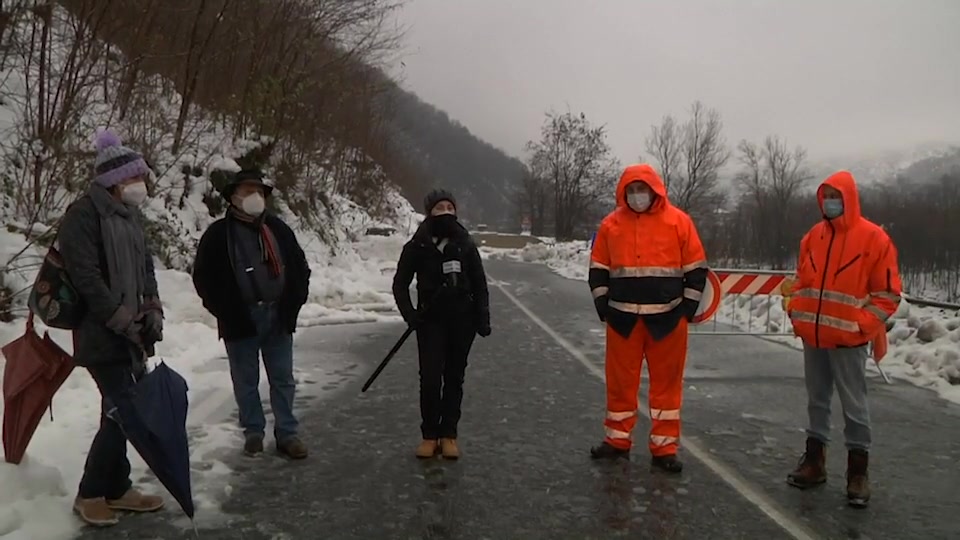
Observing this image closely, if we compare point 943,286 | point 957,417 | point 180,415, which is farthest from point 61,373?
point 943,286

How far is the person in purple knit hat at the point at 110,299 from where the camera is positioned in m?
3.99

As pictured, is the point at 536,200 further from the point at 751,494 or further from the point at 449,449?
the point at 751,494

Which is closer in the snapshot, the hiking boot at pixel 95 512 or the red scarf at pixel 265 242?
the hiking boot at pixel 95 512

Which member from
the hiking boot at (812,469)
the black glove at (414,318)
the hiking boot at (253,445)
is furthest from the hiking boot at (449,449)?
the hiking boot at (812,469)

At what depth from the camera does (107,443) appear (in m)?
4.23

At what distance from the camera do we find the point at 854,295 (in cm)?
498

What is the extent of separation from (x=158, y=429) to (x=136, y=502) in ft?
2.14

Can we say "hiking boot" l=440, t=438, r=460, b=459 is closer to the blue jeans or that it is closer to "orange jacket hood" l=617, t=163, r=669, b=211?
the blue jeans

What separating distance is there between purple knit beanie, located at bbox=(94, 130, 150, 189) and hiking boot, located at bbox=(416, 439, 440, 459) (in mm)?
2774

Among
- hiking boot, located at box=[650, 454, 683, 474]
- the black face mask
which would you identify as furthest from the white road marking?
the black face mask

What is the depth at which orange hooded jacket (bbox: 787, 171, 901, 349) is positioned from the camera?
16.1 ft

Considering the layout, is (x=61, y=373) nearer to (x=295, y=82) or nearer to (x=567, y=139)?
(x=295, y=82)

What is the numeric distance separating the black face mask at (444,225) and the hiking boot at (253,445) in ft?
6.60

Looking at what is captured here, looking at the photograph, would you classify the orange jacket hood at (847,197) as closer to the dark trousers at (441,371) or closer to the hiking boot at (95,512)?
the dark trousers at (441,371)
